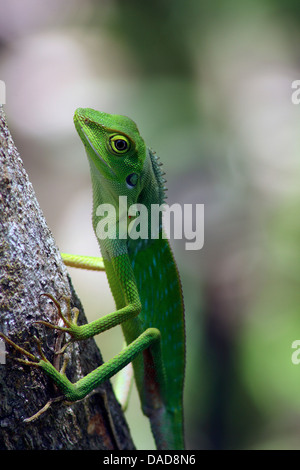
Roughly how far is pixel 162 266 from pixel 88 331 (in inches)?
24.2

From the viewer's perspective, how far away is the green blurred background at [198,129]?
3.78m

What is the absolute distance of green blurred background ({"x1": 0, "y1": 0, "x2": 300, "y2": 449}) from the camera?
12.4 feet

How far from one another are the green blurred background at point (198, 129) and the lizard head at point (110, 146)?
70.5 inches

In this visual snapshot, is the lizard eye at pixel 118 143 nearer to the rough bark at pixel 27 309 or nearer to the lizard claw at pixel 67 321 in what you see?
the rough bark at pixel 27 309

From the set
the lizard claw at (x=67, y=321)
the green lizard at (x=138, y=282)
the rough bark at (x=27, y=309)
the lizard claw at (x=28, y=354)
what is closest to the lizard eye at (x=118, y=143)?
the green lizard at (x=138, y=282)

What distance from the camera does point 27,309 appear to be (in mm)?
1469

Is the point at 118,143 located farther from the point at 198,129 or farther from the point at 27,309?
the point at 198,129

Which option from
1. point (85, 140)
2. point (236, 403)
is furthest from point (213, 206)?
point (85, 140)

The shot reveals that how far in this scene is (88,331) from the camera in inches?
69.0

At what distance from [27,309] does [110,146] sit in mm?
857

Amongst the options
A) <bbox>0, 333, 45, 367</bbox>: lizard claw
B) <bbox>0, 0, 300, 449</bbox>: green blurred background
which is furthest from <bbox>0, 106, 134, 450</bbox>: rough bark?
<bbox>0, 0, 300, 449</bbox>: green blurred background
